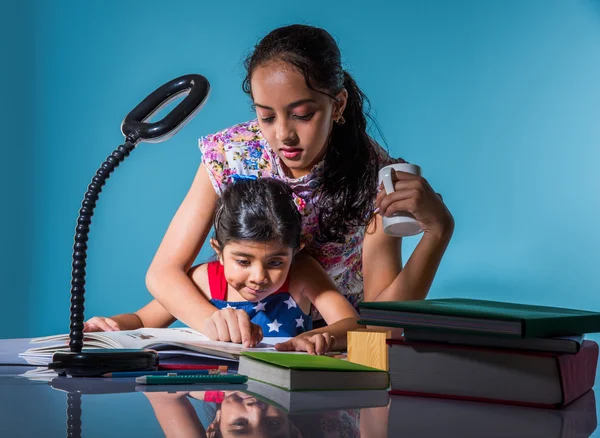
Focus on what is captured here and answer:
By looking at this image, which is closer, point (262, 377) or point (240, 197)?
point (262, 377)

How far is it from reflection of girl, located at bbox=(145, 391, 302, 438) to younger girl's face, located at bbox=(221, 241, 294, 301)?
0.89m

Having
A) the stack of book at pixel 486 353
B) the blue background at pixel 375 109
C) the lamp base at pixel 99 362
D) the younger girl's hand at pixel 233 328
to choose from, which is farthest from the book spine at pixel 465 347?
the blue background at pixel 375 109

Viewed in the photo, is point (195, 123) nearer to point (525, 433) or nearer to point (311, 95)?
point (311, 95)

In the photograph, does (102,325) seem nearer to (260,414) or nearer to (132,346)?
(132,346)

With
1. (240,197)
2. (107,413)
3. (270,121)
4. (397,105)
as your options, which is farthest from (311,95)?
(397,105)

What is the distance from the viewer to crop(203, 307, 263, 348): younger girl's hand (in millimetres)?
1150

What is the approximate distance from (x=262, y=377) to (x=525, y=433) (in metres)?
0.29

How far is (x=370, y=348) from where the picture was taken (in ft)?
2.58

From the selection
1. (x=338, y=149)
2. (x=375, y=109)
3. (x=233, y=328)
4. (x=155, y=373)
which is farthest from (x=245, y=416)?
(x=375, y=109)

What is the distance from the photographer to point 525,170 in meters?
3.80

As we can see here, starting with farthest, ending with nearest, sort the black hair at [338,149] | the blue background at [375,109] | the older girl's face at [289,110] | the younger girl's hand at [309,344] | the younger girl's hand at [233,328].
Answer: the blue background at [375,109] < the black hair at [338,149] < the older girl's face at [289,110] < the younger girl's hand at [233,328] < the younger girl's hand at [309,344]

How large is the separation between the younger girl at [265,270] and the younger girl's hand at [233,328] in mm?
326

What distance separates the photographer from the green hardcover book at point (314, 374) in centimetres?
68

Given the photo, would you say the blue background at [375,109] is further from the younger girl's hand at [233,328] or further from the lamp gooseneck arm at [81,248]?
the lamp gooseneck arm at [81,248]
